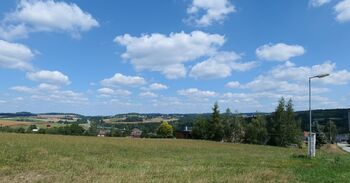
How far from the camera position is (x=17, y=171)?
51.4 feet

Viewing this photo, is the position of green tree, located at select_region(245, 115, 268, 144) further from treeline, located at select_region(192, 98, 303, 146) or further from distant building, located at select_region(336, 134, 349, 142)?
distant building, located at select_region(336, 134, 349, 142)

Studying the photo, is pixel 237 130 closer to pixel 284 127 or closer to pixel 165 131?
pixel 284 127

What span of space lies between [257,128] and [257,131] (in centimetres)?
69

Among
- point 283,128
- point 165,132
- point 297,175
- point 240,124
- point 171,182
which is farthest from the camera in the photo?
point 165,132

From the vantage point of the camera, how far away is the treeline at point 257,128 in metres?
96.2

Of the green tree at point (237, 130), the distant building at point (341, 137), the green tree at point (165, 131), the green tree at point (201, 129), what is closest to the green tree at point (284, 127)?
the green tree at point (237, 130)

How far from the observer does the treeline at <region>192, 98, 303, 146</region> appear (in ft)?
316

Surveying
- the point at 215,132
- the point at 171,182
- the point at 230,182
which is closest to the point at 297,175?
the point at 230,182

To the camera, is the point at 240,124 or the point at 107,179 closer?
the point at 107,179

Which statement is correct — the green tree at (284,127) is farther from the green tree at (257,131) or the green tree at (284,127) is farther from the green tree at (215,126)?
the green tree at (215,126)

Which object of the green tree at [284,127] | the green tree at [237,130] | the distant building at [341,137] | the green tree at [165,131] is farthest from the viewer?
the distant building at [341,137]

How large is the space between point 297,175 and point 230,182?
512 cm

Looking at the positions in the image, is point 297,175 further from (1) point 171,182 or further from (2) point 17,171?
(2) point 17,171

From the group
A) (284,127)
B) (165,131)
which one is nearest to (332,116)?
(284,127)
